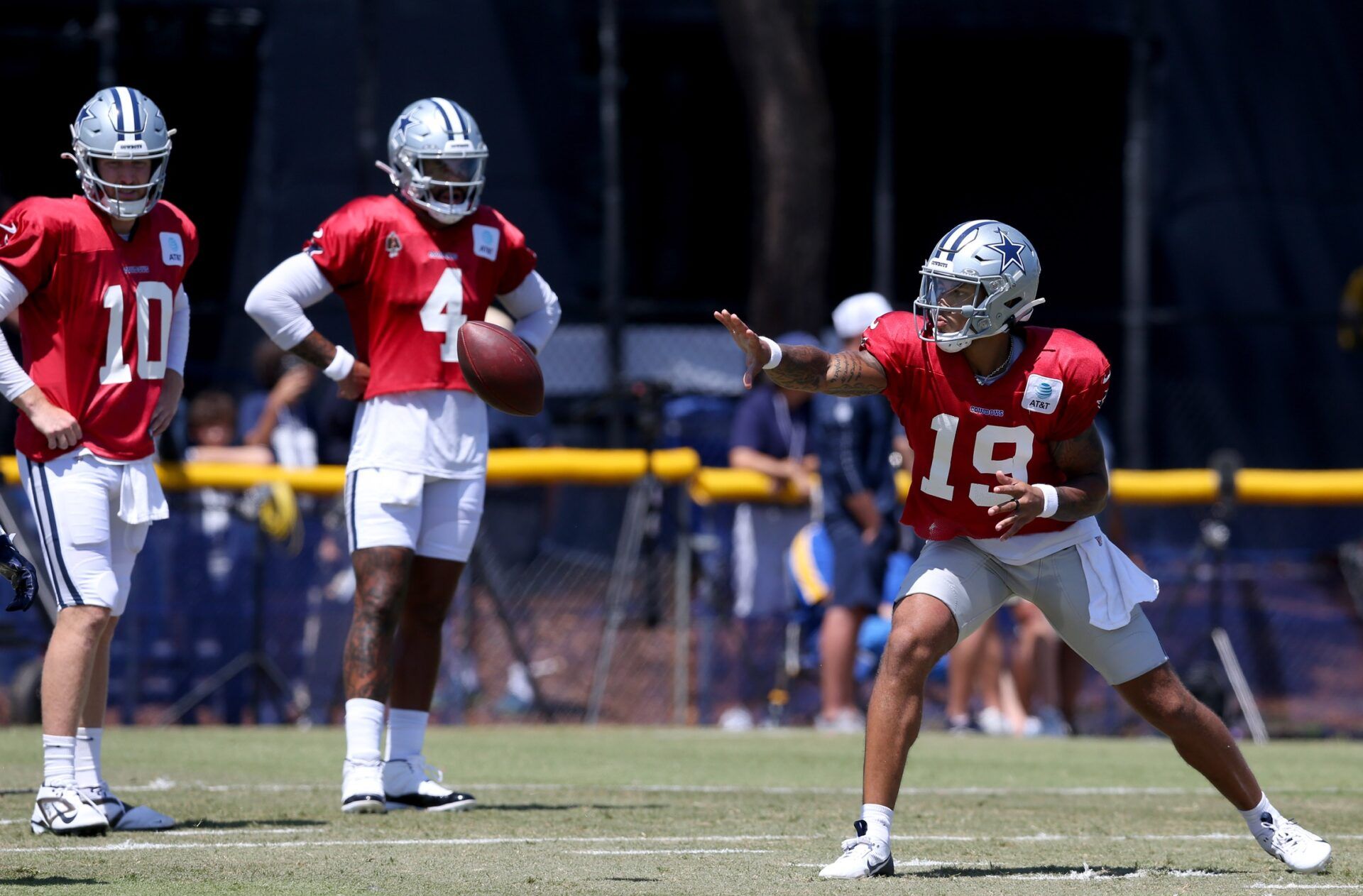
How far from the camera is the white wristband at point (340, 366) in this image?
703 cm

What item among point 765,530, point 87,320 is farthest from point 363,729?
point 765,530

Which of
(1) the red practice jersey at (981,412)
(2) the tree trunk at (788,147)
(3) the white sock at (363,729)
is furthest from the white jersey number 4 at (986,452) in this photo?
(2) the tree trunk at (788,147)

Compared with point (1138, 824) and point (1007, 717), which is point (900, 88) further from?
point (1138, 824)

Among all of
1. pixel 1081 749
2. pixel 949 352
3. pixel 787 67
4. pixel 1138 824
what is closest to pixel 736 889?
pixel 949 352

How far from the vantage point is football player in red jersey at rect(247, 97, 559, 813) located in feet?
22.8

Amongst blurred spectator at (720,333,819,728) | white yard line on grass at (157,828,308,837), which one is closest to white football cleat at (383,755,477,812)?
white yard line on grass at (157,828,308,837)

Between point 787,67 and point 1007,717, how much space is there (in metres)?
5.80

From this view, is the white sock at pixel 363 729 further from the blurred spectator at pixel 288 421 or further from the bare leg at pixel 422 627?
the blurred spectator at pixel 288 421

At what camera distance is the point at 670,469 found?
37.9 feet

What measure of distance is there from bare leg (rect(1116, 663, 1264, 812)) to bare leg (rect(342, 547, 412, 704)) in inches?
96.5

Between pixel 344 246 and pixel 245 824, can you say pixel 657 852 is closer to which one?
pixel 245 824

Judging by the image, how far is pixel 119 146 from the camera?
21.2 feet

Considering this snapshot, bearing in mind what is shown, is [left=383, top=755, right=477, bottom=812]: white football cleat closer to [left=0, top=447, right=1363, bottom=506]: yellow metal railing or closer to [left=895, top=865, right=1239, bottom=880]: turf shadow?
[left=895, top=865, right=1239, bottom=880]: turf shadow

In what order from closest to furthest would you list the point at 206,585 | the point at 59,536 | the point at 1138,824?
the point at 59,536, the point at 1138,824, the point at 206,585
